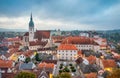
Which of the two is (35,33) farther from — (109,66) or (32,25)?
(109,66)

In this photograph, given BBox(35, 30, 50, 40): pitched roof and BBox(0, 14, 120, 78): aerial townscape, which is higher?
BBox(35, 30, 50, 40): pitched roof

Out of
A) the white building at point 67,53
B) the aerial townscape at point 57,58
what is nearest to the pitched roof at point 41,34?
the aerial townscape at point 57,58

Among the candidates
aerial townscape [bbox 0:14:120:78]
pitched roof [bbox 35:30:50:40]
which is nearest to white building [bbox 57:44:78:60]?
aerial townscape [bbox 0:14:120:78]

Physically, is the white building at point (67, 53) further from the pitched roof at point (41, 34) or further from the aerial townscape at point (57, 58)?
the pitched roof at point (41, 34)

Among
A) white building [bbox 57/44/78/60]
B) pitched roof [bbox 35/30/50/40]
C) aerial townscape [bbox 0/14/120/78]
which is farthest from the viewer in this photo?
pitched roof [bbox 35/30/50/40]

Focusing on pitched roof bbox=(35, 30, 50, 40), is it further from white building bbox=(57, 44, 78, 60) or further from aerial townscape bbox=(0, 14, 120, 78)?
white building bbox=(57, 44, 78, 60)

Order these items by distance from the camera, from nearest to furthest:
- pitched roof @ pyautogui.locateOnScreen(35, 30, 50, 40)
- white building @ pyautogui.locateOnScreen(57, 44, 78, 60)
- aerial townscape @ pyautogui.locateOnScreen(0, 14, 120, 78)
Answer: aerial townscape @ pyautogui.locateOnScreen(0, 14, 120, 78) → white building @ pyautogui.locateOnScreen(57, 44, 78, 60) → pitched roof @ pyautogui.locateOnScreen(35, 30, 50, 40)

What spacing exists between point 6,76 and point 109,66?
2488 centimetres

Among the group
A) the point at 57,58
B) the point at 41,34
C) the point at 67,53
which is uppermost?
the point at 41,34

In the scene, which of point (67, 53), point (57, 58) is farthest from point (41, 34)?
point (57, 58)

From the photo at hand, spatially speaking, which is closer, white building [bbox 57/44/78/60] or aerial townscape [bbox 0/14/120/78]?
aerial townscape [bbox 0/14/120/78]

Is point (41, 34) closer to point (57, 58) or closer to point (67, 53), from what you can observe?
point (67, 53)

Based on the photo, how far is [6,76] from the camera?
43.7 m

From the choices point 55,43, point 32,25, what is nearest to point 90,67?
point 55,43
